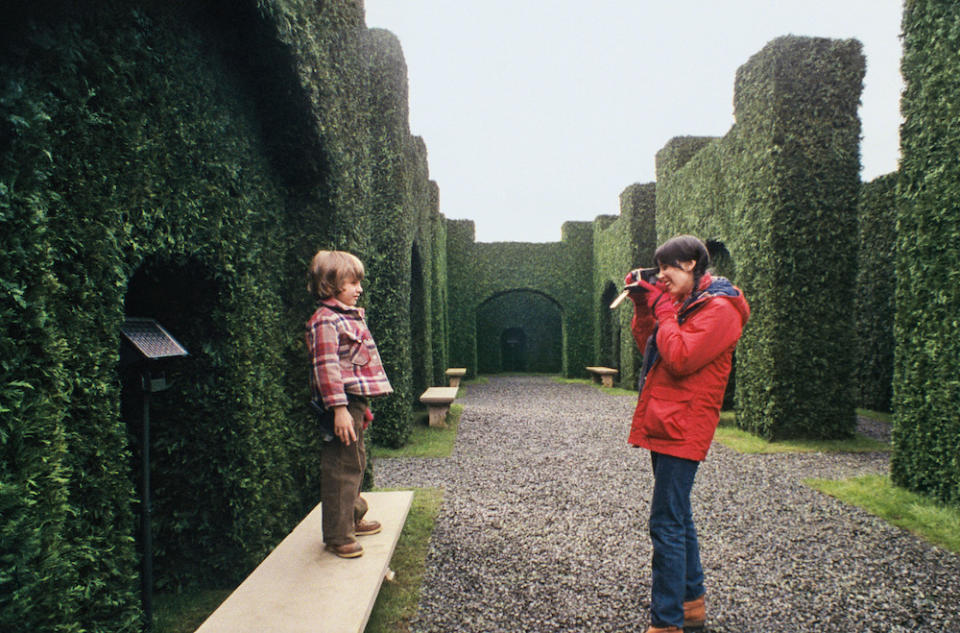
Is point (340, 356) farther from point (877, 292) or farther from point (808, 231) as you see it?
point (877, 292)

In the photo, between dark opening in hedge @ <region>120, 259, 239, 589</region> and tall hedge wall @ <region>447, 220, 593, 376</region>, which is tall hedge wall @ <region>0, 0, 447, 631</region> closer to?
dark opening in hedge @ <region>120, 259, 239, 589</region>

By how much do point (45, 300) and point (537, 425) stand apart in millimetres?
7922

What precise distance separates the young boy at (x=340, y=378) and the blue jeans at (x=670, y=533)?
4.46 feet

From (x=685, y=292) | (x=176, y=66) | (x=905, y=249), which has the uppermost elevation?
(x=176, y=66)

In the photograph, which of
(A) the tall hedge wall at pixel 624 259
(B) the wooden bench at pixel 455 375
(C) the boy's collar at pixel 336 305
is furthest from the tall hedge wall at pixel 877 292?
(C) the boy's collar at pixel 336 305

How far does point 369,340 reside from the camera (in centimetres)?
276

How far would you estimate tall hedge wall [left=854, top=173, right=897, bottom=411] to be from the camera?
353 inches

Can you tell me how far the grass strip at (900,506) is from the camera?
154 inches

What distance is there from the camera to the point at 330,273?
104 inches

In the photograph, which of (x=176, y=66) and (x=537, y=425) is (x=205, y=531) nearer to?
(x=176, y=66)

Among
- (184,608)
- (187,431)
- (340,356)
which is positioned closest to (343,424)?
(340,356)

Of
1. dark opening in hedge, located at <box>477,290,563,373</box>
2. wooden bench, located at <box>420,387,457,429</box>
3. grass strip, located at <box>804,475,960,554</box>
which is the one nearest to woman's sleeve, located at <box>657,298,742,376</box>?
grass strip, located at <box>804,475,960,554</box>

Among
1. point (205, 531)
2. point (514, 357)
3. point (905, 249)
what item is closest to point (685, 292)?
Result: point (205, 531)

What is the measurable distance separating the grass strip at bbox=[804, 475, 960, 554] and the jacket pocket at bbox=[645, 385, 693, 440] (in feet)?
9.25
